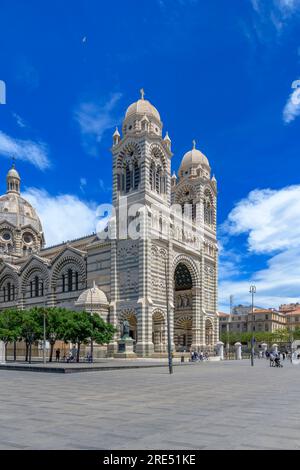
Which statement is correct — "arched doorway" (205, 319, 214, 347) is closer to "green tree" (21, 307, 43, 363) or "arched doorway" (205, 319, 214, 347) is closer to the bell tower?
the bell tower

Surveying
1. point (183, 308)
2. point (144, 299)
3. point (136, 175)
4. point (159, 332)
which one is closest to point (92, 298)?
point (144, 299)

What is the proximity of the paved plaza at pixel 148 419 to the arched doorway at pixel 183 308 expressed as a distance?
47227 mm

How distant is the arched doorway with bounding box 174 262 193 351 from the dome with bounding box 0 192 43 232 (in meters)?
37.8

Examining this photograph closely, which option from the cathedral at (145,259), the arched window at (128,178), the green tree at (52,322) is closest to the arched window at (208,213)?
the cathedral at (145,259)

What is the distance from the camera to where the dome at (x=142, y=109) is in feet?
200

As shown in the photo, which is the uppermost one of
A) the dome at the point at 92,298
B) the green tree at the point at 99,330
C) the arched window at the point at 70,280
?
the arched window at the point at 70,280

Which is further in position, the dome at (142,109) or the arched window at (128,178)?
the dome at (142,109)

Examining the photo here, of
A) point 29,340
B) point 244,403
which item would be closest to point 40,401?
point 244,403

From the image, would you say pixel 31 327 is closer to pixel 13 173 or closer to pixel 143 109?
pixel 143 109

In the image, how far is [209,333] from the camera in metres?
68.8

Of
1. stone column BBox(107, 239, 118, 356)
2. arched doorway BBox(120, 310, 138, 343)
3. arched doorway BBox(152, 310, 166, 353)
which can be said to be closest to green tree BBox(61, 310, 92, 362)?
arched doorway BBox(120, 310, 138, 343)

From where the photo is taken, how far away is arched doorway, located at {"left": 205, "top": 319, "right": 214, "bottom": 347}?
223ft

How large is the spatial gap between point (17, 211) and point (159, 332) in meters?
47.5

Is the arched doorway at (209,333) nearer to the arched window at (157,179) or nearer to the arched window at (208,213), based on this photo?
the arched window at (208,213)
